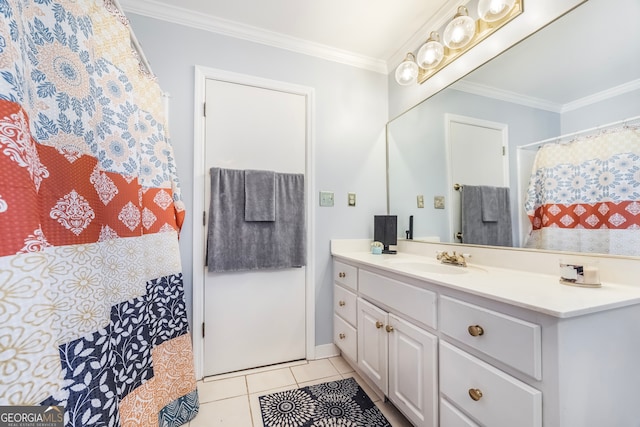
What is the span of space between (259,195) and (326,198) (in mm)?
531

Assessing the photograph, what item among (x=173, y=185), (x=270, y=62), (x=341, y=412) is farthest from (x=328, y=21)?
(x=341, y=412)

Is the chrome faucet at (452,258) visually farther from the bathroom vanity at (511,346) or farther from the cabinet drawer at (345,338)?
the cabinet drawer at (345,338)

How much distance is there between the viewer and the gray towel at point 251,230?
5.35 ft

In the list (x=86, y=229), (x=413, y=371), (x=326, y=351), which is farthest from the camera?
(x=326, y=351)

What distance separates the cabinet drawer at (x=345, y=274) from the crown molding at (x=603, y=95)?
4.29 feet

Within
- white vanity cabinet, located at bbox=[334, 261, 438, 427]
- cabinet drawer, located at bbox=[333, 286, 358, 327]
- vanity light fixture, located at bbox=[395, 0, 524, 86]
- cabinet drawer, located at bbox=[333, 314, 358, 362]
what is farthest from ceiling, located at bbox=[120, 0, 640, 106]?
cabinet drawer, located at bbox=[333, 314, 358, 362]

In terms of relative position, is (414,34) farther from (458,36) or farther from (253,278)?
(253,278)

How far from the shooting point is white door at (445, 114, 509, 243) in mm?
1319

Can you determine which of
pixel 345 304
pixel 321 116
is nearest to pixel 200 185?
pixel 321 116

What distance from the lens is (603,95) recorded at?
0.95 meters

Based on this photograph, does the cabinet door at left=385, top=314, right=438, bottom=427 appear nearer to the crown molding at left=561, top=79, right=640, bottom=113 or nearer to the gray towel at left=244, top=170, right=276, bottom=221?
the gray towel at left=244, top=170, right=276, bottom=221

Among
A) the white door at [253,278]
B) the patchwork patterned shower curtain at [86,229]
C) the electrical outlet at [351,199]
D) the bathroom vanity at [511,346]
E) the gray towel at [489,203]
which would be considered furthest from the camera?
the electrical outlet at [351,199]

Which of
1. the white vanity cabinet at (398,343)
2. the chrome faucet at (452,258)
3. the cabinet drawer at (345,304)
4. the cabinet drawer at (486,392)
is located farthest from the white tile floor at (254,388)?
the chrome faucet at (452,258)

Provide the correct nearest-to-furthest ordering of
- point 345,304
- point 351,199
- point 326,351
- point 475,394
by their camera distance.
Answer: point 475,394 → point 345,304 → point 326,351 → point 351,199
